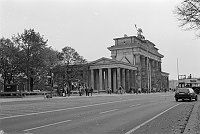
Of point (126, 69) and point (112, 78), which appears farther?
point (112, 78)

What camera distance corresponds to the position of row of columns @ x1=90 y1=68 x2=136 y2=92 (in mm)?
107312

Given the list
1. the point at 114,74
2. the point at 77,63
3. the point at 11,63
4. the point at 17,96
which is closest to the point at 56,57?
the point at 77,63

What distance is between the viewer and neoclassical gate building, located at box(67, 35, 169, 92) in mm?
105688

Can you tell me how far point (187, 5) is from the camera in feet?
51.9

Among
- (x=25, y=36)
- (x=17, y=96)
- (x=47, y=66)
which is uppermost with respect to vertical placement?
(x=25, y=36)

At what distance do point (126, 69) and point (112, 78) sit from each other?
235 inches

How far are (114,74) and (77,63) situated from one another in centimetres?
3655

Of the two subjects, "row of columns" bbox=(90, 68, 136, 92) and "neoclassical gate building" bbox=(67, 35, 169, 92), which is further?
"row of columns" bbox=(90, 68, 136, 92)

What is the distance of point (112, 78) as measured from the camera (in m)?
113

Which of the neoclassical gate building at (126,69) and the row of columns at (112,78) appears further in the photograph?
the row of columns at (112,78)

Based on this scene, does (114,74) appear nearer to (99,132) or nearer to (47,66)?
(47,66)

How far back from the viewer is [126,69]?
112m

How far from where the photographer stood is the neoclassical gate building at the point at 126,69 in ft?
347

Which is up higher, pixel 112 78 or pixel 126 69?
pixel 126 69
